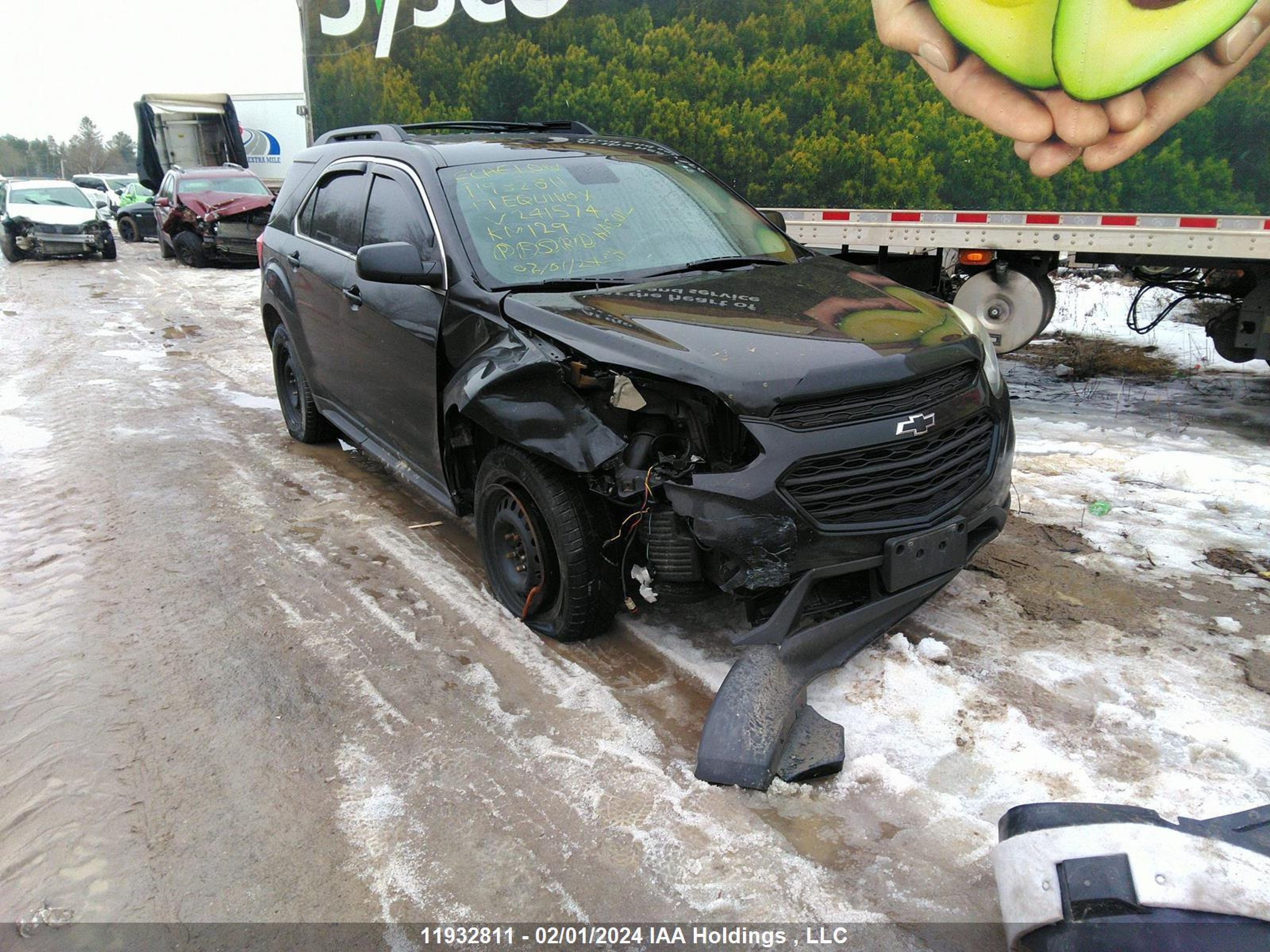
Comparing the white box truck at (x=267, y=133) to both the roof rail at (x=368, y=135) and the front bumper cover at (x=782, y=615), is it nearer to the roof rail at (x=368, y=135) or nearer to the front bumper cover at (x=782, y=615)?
the roof rail at (x=368, y=135)

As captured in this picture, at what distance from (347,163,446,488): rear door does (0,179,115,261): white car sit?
16.7m

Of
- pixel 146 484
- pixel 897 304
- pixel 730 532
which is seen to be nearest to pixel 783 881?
pixel 730 532

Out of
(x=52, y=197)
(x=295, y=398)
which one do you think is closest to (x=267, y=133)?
(x=52, y=197)

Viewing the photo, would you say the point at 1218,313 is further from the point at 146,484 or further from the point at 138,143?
the point at 138,143

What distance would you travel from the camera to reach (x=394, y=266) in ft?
13.6

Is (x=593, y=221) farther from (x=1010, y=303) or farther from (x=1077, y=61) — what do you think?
(x=1010, y=303)

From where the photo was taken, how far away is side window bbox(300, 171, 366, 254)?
5.21m

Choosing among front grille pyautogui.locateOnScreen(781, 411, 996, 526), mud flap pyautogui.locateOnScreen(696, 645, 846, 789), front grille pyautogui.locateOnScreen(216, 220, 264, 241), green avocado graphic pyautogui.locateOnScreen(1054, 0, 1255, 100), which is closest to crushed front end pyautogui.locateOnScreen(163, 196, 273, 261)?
front grille pyautogui.locateOnScreen(216, 220, 264, 241)

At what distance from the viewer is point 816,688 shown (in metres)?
3.59

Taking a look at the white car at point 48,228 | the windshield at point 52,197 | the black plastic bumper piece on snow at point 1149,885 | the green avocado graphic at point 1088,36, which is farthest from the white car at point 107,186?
the black plastic bumper piece on snow at point 1149,885

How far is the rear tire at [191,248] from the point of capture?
55.9 ft

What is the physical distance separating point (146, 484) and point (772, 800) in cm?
477

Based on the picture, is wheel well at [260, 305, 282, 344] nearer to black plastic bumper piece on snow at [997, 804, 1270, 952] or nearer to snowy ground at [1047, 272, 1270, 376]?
black plastic bumper piece on snow at [997, 804, 1270, 952]

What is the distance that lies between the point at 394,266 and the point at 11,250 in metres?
18.8
